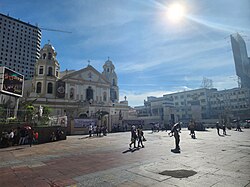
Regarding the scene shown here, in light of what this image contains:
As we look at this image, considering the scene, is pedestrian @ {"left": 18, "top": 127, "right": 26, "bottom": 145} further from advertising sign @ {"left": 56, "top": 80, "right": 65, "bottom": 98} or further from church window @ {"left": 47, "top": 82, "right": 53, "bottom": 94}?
church window @ {"left": 47, "top": 82, "right": 53, "bottom": 94}

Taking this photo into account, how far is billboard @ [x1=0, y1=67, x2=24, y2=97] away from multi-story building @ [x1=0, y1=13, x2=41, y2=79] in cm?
9689

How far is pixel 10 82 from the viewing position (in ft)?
63.5

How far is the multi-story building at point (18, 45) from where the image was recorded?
10271 cm

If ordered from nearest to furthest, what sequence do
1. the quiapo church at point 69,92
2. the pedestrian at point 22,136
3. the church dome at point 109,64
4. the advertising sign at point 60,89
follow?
the pedestrian at point 22,136
the quiapo church at point 69,92
the advertising sign at point 60,89
the church dome at point 109,64

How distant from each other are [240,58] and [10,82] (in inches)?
4312

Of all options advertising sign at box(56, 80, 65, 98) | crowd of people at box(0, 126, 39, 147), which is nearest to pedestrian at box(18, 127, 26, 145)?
crowd of people at box(0, 126, 39, 147)

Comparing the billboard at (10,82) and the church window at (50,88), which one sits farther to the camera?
the church window at (50,88)


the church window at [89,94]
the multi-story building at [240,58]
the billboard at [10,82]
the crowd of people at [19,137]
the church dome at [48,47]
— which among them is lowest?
the crowd of people at [19,137]

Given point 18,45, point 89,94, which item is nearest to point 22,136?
point 89,94

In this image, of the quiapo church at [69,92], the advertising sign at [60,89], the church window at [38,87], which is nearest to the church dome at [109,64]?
Result: the quiapo church at [69,92]

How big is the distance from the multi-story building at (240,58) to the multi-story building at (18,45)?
117641 mm

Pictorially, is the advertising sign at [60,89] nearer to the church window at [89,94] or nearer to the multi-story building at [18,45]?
the church window at [89,94]

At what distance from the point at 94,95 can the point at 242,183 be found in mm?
44893

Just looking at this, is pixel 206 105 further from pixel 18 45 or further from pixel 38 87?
pixel 18 45
